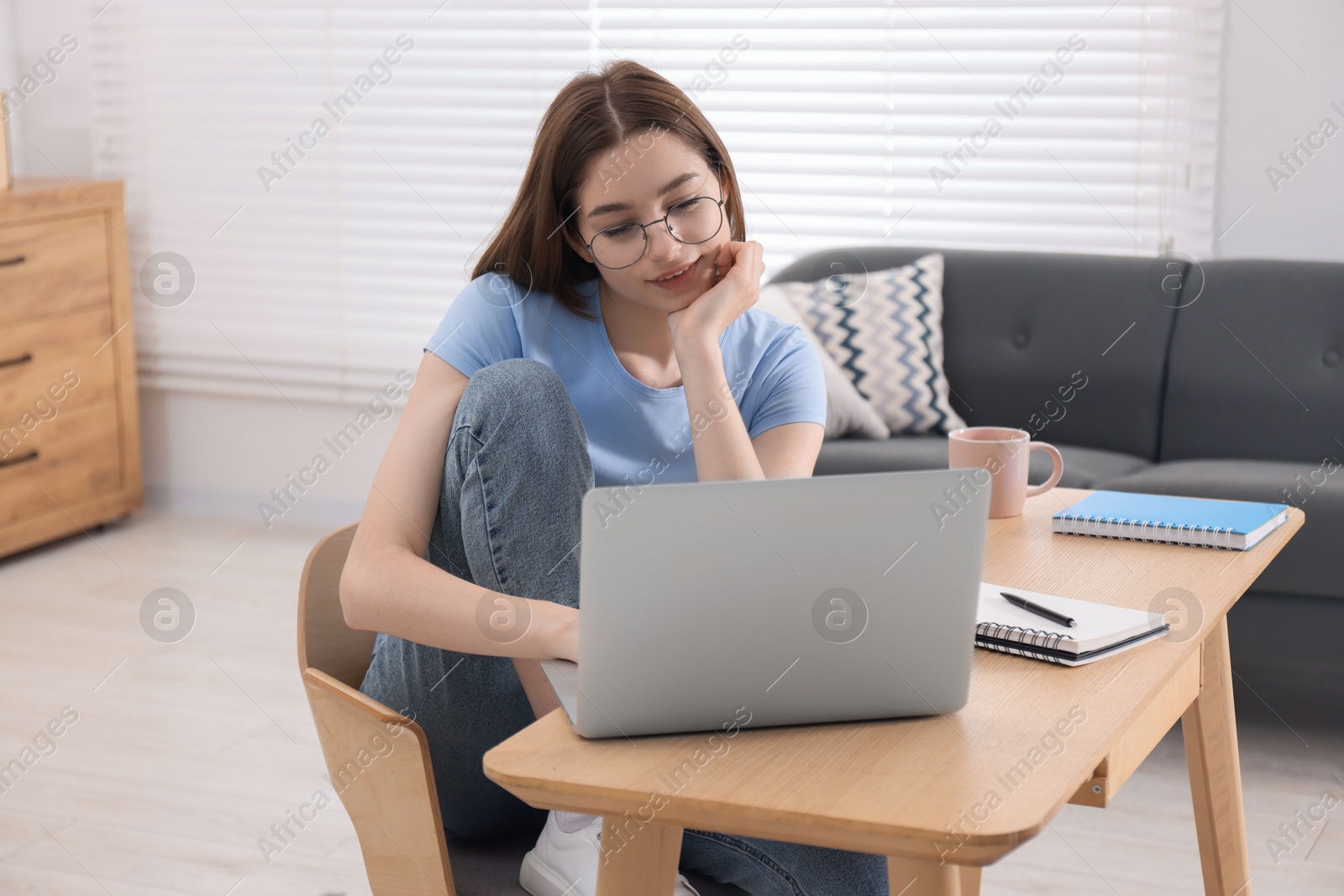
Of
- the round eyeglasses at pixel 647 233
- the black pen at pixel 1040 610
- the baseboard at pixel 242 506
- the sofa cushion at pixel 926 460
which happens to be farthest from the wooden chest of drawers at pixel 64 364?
the black pen at pixel 1040 610

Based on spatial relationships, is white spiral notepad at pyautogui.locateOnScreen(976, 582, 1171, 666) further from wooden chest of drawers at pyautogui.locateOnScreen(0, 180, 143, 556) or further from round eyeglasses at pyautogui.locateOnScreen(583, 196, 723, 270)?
wooden chest of drawers at pyautogui.locateOnScreen(0, 180, 143, 556)

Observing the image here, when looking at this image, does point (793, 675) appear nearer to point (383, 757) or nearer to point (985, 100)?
point (383, 757)

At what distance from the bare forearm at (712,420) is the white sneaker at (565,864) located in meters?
0.38

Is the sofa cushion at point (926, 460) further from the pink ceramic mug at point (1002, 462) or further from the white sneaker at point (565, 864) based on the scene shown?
the white sneaker at point (565, 864)

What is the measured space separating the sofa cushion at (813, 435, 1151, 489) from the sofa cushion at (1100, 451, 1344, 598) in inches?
2.7

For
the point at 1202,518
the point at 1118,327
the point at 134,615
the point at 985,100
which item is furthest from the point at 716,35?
the point at 1202,518

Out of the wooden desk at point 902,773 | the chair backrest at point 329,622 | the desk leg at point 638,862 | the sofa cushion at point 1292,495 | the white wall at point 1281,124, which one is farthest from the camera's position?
the white wall at point 1281,124

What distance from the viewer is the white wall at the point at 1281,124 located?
281 centimetres

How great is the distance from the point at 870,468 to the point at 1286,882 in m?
1.01

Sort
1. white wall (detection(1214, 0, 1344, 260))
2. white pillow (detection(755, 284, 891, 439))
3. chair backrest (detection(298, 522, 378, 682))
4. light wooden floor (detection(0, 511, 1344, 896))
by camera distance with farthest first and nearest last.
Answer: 1. white wall (detection(1214, 0, 1344, 260))
2. white pillow (detection(755, 284, 891, 439))
3. light wooden floor (detection(0, 511, 1344, 896))
4. chair backrest (detection(298, 522, 378, 682))

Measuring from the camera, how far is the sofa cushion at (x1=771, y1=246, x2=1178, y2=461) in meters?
2.72

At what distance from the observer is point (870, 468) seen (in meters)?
2.49

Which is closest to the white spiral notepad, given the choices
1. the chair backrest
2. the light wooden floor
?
the chair backrest

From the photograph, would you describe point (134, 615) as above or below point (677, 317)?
below
